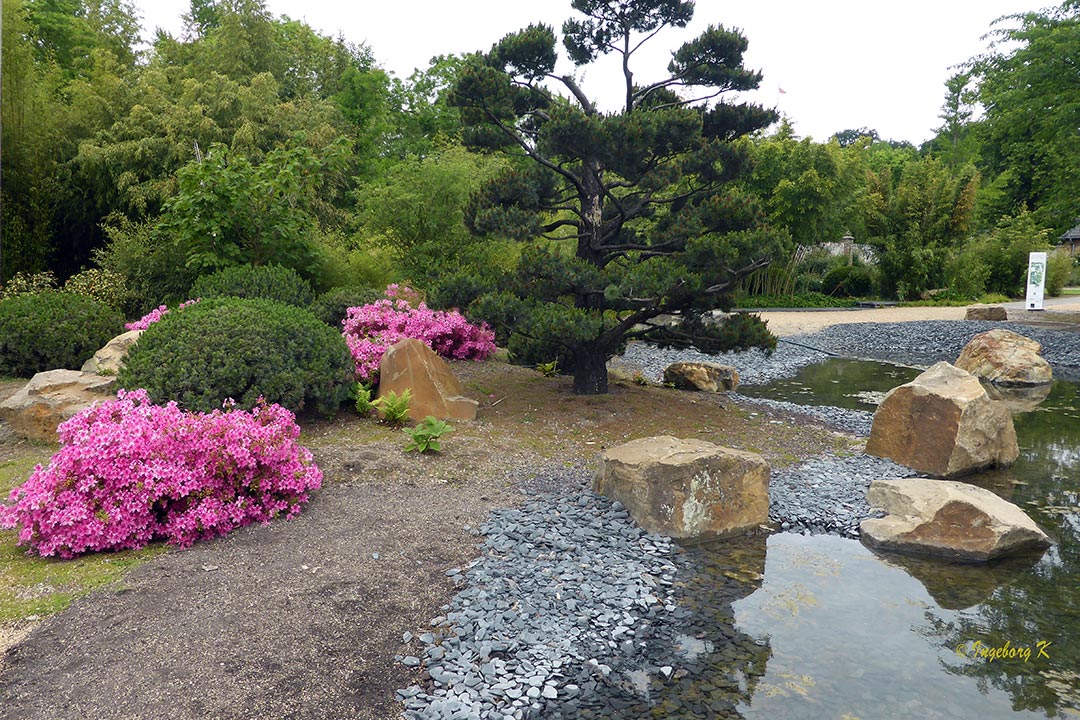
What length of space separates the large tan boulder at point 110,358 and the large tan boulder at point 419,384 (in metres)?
2.63

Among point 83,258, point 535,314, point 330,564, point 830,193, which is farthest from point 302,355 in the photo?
point 830,193

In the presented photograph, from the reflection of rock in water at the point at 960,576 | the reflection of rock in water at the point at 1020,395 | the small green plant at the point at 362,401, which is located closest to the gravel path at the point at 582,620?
the reflection of rock in water at the point at 960,576

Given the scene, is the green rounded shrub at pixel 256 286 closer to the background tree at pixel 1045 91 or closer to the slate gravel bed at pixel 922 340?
the slate gravel bed at pixel 922 340

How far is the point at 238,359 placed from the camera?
564 cm

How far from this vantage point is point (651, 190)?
284 inches

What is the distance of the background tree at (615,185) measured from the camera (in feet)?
20.9

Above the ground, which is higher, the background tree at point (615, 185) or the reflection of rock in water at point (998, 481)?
the background tree at point (615, 185)

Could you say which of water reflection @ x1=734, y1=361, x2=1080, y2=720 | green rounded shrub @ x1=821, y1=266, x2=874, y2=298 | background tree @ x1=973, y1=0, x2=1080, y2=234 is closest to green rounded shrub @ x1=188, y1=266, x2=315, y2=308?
water reflection @ x1=734, y1=361, x2=1080, y2=720

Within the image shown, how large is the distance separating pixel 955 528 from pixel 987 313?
55.4ft

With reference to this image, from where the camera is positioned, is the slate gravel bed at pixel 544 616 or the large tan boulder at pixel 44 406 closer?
the slate gravel bed at pixel 544 616

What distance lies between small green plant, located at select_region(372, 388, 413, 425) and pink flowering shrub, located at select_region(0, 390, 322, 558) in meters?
1.85

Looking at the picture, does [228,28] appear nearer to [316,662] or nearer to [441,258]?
[441,258]

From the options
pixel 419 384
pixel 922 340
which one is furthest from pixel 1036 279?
pixel 419 384

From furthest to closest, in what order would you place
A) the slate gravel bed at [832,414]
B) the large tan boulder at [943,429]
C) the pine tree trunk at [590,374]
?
the slate gravel bed at [832,414] → the pine tree trunk at [590,374] → the large tan boulder at [943,429]
